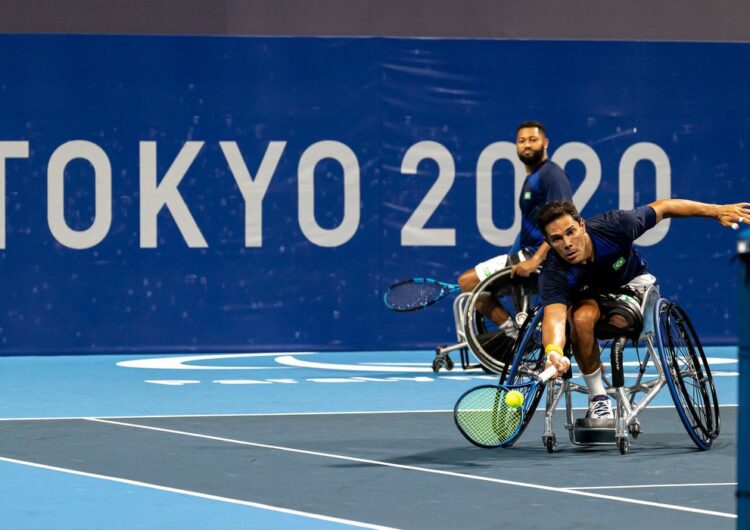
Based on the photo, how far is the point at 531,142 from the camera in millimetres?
9773

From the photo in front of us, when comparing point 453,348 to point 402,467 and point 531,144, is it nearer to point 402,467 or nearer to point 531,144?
point 531,144

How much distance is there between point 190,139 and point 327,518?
740cm

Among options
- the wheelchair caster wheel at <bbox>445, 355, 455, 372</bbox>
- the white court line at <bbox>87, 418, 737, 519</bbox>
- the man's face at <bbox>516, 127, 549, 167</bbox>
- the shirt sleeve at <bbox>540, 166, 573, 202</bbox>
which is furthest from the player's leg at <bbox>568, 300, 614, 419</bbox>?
the wheelchair caster wheel at <bbox>445, 355, 455, 372</bbox>

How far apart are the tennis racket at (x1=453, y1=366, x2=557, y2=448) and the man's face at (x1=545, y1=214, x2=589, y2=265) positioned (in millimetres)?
555

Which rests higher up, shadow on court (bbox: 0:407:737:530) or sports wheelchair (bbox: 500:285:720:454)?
sports wheelchair (bbox: 500:285:720:454)

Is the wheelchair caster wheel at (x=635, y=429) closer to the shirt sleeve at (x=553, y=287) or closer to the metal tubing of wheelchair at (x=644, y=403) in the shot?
the metal tubing of wheelchair at (x=644, y=403)

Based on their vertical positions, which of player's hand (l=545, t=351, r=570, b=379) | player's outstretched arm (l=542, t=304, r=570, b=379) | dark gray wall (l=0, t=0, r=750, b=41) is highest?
dark gray wall (l=0, t=0, r=750, b=41)

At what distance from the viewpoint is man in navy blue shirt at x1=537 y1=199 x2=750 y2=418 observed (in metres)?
6.62

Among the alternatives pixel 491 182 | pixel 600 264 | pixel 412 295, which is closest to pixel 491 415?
pixel 600 264

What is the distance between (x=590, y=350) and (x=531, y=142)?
318cm

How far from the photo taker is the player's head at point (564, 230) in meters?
6.59

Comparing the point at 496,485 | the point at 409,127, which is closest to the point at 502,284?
the point at 409,127

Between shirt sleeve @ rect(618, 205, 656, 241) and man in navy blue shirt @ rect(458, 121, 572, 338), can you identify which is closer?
shirt sleeve @ rect(618, 205, 656, 241)

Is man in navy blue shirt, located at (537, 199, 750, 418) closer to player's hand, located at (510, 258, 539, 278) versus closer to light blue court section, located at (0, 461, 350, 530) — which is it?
light blue court section, located at (0, 461, 350, 530)
